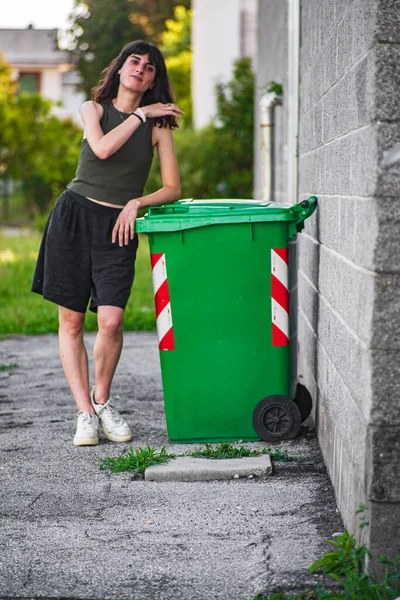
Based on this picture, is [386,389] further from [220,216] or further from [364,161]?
[220,216]

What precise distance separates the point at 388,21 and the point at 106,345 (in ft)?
8.40

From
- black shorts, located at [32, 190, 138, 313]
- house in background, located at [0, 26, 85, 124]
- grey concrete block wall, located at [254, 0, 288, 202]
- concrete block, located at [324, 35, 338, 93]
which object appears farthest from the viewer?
house in background, located at [0, 26, 85, 124]

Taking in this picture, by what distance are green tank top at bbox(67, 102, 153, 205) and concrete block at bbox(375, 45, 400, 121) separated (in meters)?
2.20

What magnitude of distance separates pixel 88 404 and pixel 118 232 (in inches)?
35.8

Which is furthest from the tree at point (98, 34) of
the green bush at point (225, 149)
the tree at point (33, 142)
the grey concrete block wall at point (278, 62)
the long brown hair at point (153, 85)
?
the long brown hair at point (153, 85)

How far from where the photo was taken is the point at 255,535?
369 centimetres

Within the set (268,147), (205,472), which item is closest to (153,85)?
(205,472)

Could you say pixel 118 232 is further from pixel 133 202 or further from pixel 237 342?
pixel 237 342

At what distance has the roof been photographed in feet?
195

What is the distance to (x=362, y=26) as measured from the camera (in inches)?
128

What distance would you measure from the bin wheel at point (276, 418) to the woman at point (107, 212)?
2.31ft

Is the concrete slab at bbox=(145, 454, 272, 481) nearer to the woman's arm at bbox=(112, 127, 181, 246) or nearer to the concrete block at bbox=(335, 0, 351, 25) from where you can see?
the woman's arm at bbox=(112, 127, 181, 246)

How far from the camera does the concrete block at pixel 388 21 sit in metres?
2.99

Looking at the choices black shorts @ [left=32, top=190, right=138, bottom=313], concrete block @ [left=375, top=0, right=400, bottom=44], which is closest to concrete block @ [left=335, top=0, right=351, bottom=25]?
concrete block @ [left=375, top=0, right=400, bottom=44]
